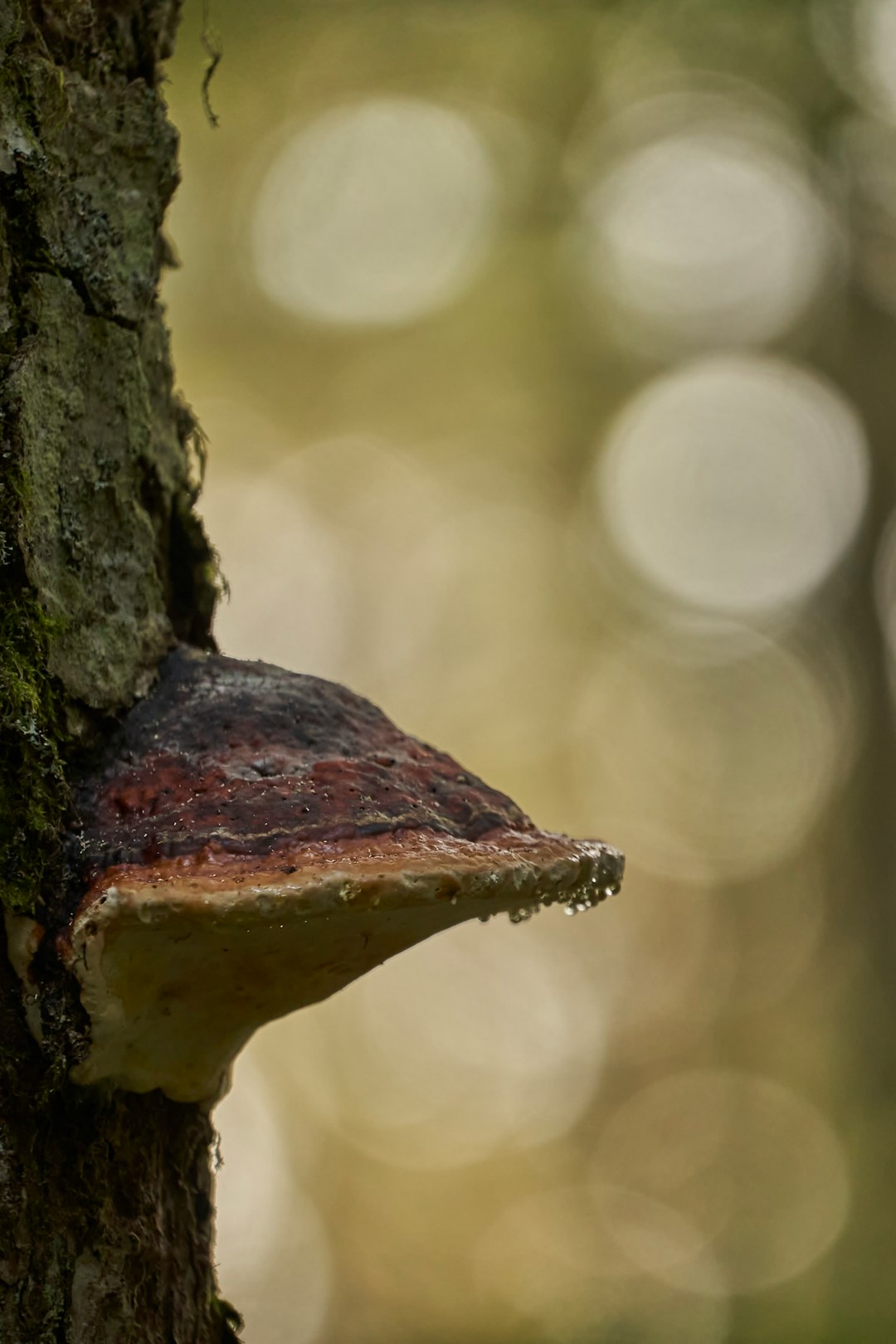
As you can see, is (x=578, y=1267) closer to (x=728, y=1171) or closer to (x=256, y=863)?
(x=728, y=1171)

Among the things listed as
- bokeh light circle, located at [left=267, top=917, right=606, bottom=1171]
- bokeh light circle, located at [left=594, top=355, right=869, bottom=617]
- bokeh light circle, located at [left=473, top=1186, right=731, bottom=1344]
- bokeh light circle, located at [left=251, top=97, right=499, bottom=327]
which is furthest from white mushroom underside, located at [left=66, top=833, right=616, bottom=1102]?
bokeh light circle, located at [left=267, top=917, right=606, bottom=1171]

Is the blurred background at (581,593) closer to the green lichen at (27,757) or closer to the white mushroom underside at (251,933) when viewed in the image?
the white mushroom underside at (251,933)

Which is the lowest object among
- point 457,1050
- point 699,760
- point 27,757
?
point 27,757

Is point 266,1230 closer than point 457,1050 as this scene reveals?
Yes

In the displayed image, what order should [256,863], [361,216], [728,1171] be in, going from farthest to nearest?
[361,216] < [728,1171] < [256,863]

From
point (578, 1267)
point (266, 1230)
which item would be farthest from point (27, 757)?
point (578, 1267)

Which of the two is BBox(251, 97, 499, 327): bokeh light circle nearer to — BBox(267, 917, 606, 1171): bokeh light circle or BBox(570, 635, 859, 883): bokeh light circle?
BBox(570, 635, 859, 883): bokeh light circle

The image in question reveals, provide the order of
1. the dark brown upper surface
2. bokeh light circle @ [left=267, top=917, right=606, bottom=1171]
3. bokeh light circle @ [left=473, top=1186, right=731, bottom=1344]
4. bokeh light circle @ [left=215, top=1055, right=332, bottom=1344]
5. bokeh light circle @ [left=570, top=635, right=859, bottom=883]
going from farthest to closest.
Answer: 1. bokeh light circle @ [left=267, top=917, right=606, bottom=1171]
2. bokeh light circle @ [left=570, top=635, right=859, bottom=883]
3. bokeh light circle @ [left=215, top=1055, right=332, bottom=1344]
4. bokeh light circle @ [left=473, top=1186, right=731, bottom=1344]
5. the dark brown upper surface
